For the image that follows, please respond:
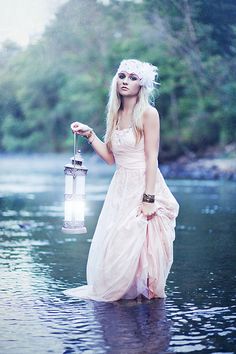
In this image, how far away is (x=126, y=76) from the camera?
19.2 feet

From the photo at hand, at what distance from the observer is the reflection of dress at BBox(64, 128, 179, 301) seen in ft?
18.7

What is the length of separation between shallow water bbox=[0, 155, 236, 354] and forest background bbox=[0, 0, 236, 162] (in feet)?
59.1

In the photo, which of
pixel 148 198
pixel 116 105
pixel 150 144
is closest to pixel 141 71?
pixel 116 105

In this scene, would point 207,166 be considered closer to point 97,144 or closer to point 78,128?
point 97,144

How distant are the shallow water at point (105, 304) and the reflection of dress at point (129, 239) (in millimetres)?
133

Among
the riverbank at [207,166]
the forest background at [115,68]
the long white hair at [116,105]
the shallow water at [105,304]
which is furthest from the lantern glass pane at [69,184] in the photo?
the riverbank at [207,166]

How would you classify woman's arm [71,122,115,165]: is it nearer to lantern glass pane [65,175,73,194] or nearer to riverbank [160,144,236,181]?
lantern glass pane [65,175,73,194]

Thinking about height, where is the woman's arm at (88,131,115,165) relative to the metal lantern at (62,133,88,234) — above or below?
above

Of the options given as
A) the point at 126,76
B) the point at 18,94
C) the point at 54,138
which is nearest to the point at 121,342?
the point at 126,76

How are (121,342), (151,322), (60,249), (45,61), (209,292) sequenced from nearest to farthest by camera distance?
(121,342) → (151,322) → (209,292) → (60,249) → (45,61)

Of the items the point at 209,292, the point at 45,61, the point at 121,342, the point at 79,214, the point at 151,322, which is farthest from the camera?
the point at 45,61

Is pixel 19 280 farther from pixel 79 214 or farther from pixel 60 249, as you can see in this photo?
pixel 60 249

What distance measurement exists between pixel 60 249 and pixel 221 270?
86.6 inches

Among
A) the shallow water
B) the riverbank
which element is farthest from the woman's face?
the riverbank
